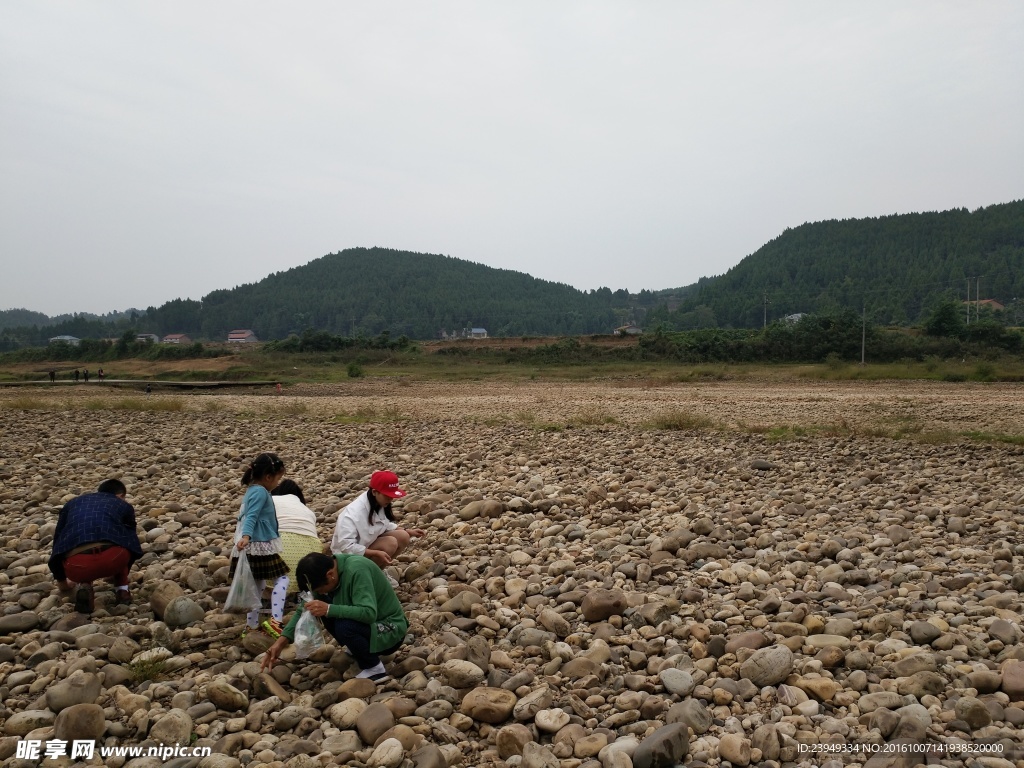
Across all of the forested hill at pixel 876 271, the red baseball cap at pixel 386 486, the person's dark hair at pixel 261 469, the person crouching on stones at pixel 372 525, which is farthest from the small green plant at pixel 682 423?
the forested hill at pixel 876 271

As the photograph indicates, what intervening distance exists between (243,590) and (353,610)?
51.6 inches

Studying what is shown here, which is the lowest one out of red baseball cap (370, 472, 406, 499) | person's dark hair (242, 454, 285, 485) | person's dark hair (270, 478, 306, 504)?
person's dark hair (270, 478, 306, 504)

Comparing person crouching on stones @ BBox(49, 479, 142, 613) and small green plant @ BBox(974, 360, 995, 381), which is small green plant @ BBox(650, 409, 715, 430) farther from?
small green plant @ BBox(974, 360, 995, 381)

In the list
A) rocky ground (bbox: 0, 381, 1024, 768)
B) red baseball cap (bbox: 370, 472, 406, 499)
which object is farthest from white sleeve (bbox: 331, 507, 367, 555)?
rocky ground (bbox: 0, 381, 1024, 768)

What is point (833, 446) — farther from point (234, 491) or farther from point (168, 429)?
point (168, 429)

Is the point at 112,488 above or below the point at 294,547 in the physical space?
above

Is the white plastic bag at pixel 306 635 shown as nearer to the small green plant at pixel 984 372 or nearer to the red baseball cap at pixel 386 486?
the red baseball cap at pixel 386 486

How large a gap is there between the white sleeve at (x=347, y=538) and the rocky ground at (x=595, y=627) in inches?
21.3

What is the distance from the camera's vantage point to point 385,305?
13025 cm

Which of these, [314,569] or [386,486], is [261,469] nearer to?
[386,486]

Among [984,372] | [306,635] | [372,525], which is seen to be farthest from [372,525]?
[984,372]

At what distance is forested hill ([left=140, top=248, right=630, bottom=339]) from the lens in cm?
12575

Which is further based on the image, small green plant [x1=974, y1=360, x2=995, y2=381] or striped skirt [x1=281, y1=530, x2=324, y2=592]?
small green plant [x1=974, y1=360, x2=995, y2=381]

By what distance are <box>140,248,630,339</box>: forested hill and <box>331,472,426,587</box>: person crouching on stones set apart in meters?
111
